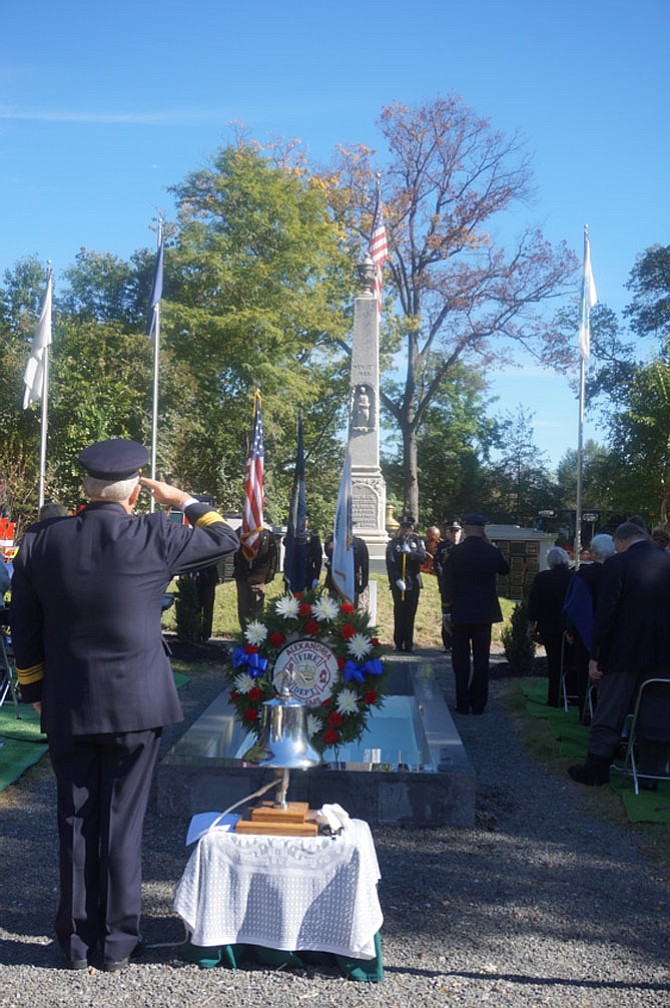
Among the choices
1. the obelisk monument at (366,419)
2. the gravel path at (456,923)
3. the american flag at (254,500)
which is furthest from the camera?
the obelisk monument at (366,419)

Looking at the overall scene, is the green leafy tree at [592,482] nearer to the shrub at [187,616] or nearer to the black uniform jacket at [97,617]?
the shrub at [187,616]

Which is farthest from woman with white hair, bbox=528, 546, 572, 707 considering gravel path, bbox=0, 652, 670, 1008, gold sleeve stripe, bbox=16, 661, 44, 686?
gold sleeve stripe, bbox=16, 661, 44, 686

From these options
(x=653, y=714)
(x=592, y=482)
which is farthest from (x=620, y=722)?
(x=592, y=482)

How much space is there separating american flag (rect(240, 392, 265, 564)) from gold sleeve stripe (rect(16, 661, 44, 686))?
31.5ft

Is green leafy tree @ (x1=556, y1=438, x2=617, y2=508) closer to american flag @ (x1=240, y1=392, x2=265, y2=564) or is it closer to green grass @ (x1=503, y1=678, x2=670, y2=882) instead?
american flag @ (x1=240, y1=392, x2=265, y2=564)

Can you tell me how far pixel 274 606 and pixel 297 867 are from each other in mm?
3345

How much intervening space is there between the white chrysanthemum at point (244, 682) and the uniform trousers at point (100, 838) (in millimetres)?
2722

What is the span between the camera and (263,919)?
4.15 meters

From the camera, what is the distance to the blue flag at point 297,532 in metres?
12.5

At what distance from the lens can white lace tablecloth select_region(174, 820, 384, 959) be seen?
4.09 m

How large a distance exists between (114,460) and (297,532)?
8.82m

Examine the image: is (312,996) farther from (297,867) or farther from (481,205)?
(481,205)

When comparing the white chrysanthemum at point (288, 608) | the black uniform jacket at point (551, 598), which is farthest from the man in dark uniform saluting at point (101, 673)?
the black uniform jacket at point (551, 598)

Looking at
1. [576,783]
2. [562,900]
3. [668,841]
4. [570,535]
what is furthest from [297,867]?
[570,535]
